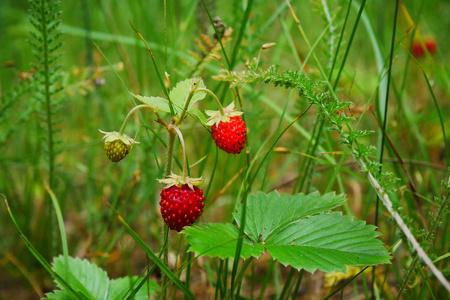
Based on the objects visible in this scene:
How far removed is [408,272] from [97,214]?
53.6 inches

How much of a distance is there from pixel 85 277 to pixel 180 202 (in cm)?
49

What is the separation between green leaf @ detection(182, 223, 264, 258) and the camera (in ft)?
2.86

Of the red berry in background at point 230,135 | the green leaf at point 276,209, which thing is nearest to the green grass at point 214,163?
the green leaf at point 276,209

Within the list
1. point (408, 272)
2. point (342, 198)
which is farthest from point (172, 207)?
point (408, 272)

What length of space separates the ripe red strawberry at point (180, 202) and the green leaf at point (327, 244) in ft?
0.65

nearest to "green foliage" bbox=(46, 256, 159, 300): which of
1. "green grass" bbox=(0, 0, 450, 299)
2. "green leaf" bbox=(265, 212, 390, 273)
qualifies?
"green grass" bbox=(0, 0, 450, 299)

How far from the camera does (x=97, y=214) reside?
1852mm

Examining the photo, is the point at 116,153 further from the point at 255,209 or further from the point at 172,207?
the point at 255,209

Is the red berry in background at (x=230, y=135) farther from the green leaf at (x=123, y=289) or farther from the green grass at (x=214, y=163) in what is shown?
the green leaf at (x=123, y=289)

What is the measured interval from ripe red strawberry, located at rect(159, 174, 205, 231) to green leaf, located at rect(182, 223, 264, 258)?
3 centimetres

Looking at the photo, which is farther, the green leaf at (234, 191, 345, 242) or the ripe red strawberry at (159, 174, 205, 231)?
the green leaf at (234, 191, 345, 242)

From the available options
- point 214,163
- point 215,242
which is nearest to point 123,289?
point 215,242

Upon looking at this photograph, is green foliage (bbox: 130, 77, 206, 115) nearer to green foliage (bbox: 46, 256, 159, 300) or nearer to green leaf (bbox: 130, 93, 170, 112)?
green leaf (bbox: 130, 93, 170, 112)

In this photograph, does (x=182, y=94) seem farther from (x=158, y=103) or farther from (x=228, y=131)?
(x=228, y=131)
